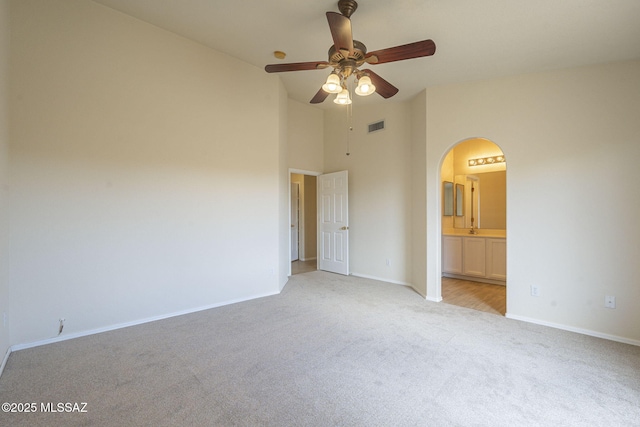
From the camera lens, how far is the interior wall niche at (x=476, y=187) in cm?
506

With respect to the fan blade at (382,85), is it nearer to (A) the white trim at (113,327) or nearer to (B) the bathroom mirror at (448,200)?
(A) the white trim at (113,327)


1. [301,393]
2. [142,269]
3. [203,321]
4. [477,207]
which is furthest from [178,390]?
[477,207]

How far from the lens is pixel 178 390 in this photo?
1909 mm

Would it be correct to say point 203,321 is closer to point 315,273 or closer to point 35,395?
point 35,395

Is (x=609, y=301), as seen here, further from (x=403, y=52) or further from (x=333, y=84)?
(x=333, y=84)

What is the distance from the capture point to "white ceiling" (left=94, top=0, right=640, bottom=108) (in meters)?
2.32

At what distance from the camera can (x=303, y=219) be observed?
700cm

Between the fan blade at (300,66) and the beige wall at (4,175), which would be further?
the fan blade at (300,66)

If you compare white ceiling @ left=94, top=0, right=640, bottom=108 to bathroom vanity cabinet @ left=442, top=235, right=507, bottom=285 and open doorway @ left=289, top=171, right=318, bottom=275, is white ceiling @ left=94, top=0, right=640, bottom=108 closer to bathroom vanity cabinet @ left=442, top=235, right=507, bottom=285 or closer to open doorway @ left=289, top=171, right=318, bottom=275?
bathroom vanity cabinet @ left=442, top=235, right=507, bottom=285

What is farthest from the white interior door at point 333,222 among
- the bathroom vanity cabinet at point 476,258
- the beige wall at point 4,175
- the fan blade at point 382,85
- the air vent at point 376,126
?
the beige wall at point 4,175

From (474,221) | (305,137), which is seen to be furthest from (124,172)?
(474,221)

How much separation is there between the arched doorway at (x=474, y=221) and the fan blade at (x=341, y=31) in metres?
2.98

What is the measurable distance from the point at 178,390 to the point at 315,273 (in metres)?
3.68

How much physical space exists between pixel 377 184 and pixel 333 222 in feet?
3.90
